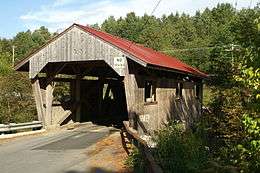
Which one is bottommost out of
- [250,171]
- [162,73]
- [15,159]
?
[15,159]

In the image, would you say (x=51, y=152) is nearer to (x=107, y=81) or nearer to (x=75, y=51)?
(x=75, y=51)

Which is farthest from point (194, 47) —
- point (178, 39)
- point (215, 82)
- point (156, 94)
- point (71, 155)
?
point (71, 155)

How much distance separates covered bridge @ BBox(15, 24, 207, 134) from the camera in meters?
16.9

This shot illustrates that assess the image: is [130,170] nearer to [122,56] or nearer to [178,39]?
[122,56]

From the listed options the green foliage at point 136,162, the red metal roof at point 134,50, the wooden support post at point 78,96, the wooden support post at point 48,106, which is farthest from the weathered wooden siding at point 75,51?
the green foliage at point 136,162

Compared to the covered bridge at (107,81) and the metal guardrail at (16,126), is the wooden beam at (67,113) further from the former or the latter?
the metal guardrail at (16,126)

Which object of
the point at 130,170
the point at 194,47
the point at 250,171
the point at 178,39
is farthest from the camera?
the point at 178,39

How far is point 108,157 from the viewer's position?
516 inches

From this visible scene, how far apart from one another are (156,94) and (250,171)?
1225 centimetres

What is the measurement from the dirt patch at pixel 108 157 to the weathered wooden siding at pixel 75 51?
2850 millimetres

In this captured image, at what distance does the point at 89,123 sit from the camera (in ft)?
73.9

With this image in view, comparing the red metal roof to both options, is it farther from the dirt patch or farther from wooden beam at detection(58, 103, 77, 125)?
wooden beam at detection(58, 103, 77, 125)

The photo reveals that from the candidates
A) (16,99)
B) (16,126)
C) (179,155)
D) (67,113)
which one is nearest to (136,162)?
(179,155)

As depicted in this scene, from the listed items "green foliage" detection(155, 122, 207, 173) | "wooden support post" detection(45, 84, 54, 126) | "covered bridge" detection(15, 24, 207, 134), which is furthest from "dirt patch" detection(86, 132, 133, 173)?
"wooden support post" detection(45, 84, 54, 126)
